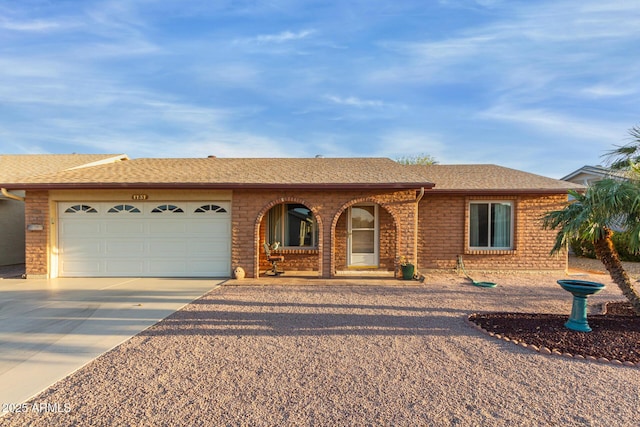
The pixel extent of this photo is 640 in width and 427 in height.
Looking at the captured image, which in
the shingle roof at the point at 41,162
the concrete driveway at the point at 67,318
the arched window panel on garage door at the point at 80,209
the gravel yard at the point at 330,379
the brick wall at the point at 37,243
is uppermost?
the shingle roof at the point at 41,162

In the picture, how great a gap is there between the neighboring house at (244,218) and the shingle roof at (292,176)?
2.3 inches

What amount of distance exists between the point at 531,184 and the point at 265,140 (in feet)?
50.2

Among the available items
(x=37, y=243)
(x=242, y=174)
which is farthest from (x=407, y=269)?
(x=37, y=243)

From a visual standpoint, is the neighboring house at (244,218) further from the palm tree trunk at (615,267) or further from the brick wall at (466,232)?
the palm tree trunk at (615,267)

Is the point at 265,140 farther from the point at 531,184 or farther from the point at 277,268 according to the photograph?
the point at 531,184

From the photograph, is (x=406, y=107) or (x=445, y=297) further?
(x=406, y=107)

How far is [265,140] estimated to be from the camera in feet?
71.8

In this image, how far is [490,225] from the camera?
37.9ft

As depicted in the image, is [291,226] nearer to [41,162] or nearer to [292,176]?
[292,176]

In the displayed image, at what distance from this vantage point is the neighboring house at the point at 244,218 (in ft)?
33.5

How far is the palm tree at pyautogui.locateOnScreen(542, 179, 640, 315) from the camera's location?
5434mm

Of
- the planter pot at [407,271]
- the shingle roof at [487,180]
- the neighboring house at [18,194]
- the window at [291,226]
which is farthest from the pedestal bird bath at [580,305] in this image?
the neighboring house at [18,194]

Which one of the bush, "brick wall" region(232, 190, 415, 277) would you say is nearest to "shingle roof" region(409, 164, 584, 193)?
"brick wall" region(232, 190, 415, 277)

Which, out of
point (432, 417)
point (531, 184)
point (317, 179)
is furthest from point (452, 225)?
point (432, 417)
